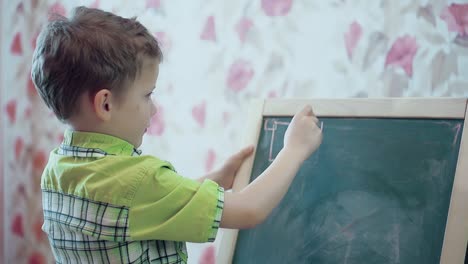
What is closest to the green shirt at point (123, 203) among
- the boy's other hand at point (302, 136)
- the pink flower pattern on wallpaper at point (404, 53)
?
the boy's other hand at point (302, 136)

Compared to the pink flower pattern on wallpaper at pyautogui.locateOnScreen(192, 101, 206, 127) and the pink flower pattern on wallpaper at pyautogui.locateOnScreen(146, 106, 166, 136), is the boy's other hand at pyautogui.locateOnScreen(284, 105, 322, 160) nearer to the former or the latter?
the pink flower pattern on wallpaper at pyautogui.locateOnScreen(192, 101, 206, 127)

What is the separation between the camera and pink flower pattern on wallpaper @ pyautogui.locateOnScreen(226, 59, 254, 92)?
4.69ft

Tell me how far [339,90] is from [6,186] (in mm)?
1420

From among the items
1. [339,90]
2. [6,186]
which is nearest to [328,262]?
[339,90]

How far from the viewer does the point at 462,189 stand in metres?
0.85

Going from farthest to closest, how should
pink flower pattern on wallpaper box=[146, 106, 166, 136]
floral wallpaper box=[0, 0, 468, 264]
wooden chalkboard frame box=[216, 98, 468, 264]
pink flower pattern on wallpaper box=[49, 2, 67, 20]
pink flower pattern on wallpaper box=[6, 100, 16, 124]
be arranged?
pink flower pattern on wallpaper box=[6, 100, 16, 124], pink flower pattern on wallpaper box=[49, 2, 67, 20], pink flower pattern on wallpaper box=[146, 106, 166, 136], floral wallpaper box=[0, 0, 468, 264], wooden chalkboard frame box=[216, 98, 468, 264]

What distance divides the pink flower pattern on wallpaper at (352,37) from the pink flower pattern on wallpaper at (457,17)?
186 mm

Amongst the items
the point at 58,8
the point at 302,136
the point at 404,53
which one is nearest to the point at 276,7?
the point at 404,53

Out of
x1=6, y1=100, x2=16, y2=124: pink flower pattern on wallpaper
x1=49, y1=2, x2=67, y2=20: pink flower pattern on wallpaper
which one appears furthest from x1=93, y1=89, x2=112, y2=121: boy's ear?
x1=6, y1=100, x2=16, y2=124: pink flower pattern on wallpaper

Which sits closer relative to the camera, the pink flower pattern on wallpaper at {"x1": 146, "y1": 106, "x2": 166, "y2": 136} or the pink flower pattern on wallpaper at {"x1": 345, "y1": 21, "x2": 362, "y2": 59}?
the pink flower pattern on wallpaper at {"x1": 345, "y1": 21, "x2": 362, "y2": 59}

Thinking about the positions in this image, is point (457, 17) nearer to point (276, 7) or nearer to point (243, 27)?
point (276, 7)

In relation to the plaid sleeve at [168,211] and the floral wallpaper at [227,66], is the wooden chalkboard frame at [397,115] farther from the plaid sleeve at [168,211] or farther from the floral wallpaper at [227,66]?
the plaid sleeve at [168,211]

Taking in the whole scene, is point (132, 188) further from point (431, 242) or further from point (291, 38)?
point (291, 38)

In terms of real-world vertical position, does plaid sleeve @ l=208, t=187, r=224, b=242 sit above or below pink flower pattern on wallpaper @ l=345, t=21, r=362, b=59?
below
